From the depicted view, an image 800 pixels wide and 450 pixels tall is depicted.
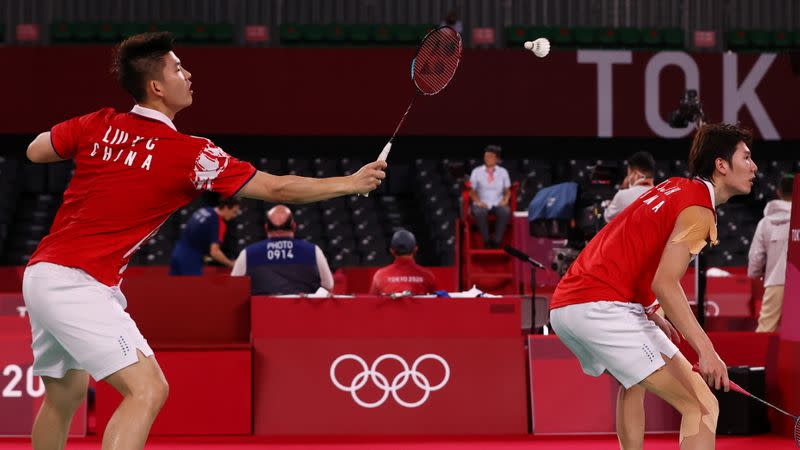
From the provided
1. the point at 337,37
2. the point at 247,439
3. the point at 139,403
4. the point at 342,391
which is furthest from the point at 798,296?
the point at 337,37

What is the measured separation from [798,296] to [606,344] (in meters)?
2.89

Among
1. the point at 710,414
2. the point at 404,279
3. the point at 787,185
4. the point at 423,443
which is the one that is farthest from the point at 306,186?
the point at 787,185

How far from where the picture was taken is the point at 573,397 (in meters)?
6.84

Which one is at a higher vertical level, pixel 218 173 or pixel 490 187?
pixel 218 173

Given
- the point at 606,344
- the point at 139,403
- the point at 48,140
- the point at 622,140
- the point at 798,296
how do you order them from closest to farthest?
the point at 139,403 < the point at 48,140 < the point at 606,344 < the point at 798,296 < the point at 622,140

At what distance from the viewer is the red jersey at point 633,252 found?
4.04 metres

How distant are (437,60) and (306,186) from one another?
1.25 meters

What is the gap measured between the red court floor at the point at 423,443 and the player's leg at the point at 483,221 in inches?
239

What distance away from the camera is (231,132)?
52.0 ft

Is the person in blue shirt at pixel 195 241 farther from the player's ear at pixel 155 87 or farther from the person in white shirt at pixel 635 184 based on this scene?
the player's ear at pixel 155 87

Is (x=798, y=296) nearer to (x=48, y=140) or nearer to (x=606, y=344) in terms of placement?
(x=606, y=344)

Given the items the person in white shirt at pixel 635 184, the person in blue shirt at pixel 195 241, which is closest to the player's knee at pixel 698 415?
the person in white shirt at pixel 635 184

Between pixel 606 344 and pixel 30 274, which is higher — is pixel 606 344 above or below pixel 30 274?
below

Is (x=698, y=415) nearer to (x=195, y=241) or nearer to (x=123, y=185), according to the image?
(x=123, y=185)
